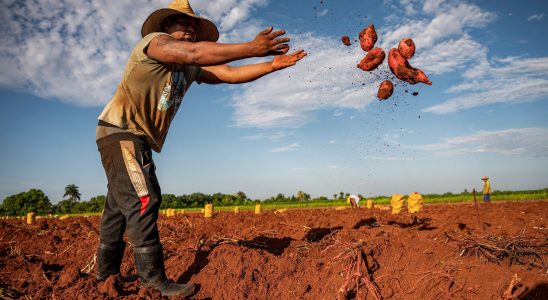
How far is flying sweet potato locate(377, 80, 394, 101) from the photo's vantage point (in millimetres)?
4102

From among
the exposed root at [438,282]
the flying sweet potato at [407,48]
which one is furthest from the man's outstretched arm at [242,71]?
the flying sweet potato at [407,48]

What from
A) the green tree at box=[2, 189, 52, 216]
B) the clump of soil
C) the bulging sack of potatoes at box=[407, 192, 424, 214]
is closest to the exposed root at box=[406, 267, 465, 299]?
the clump of soil

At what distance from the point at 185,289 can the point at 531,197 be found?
27327 mm

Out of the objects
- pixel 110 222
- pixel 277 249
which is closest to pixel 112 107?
pixel 110 222

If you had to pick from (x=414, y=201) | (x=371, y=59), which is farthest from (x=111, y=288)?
(x=414, y=201)

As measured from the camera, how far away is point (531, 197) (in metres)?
23.5

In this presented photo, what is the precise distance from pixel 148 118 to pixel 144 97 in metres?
0.17

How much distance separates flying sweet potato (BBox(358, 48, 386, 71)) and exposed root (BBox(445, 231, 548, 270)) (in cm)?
223

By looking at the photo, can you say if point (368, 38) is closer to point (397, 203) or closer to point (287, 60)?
point (287, 60)

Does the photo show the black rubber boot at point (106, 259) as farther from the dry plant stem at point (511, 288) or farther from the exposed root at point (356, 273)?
the dry plant stem at point (511, 288)

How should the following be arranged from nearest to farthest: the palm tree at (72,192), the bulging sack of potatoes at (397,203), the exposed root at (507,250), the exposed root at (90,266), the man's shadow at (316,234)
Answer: the exposed root at (507,250) < the exposed root at (90,266) < the man's shadow at (316,234) < the bulging sack of potatoes at (397,203) < the palm tree at (72,192)

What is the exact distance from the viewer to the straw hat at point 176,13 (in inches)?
108

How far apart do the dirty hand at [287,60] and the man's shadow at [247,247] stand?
5.44 ft

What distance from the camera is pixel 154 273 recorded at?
8.24 feet
